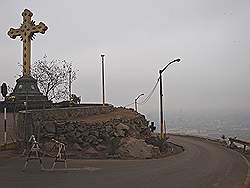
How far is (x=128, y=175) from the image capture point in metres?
15.1

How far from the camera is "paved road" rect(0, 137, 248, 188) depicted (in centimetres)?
1319

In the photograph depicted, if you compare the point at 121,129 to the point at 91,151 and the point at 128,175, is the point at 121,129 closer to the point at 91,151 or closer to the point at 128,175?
the point at 91,151

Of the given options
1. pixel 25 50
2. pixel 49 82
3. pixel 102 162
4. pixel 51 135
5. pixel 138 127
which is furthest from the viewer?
pixel 49 82

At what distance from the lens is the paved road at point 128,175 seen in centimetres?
1319

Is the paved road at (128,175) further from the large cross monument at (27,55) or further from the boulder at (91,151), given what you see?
the large cross monument at (27,55)

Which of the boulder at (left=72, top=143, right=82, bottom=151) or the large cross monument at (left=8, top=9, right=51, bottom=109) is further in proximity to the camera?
the large cross monument at (left=8, top=9, right=51, bottom=109)

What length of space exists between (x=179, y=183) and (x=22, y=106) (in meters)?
19.1

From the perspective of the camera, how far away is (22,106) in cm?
2984

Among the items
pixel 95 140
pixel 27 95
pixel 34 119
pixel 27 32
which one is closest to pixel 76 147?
pixel 95 140

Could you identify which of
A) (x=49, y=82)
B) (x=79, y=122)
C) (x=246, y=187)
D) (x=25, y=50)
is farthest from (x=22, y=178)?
(x=49, y=82)

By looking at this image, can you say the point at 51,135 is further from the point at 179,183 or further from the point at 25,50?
the point at 25,50

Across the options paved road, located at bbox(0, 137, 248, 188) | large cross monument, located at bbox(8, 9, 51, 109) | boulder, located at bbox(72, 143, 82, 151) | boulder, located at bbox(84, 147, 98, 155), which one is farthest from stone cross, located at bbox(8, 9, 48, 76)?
paved road, located at bbox(0, 137, 248, 188)

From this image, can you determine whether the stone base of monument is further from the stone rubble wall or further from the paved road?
the paved road

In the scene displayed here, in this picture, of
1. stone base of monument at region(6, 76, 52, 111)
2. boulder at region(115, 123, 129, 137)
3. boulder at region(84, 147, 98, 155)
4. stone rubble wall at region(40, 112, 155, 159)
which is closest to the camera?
boulder at region(84, 147, 98, 155)
